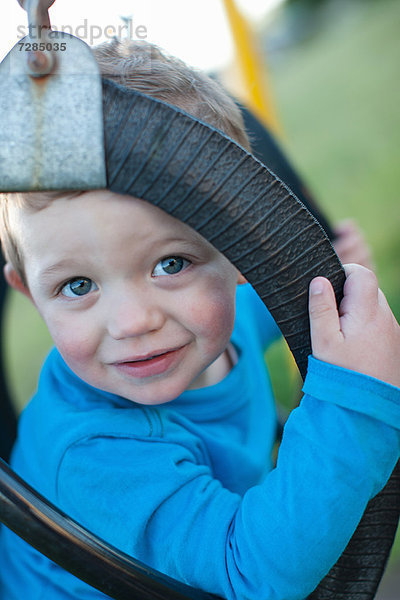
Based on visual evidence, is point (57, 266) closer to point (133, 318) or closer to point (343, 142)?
point (133, 318)

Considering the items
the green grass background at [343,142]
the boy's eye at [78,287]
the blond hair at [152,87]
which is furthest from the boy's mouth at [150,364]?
the green grass background at [343,142]

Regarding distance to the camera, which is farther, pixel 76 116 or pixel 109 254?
pixel 109 254

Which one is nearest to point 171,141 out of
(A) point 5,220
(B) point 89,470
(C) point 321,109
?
(A) point 5,220

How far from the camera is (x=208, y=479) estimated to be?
3.06 ft

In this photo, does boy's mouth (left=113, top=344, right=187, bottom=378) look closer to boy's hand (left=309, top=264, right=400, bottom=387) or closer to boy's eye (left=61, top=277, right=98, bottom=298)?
boy's eye (left=61, top=277, right=98, bottom=298)

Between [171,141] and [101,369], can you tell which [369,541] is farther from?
[171,141]

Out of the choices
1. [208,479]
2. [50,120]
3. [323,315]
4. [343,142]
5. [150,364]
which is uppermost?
[343,142]

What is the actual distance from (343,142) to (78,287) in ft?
22.7

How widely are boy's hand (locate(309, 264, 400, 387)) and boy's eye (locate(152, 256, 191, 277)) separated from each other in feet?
0.70

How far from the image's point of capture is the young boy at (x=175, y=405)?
2.59 feet

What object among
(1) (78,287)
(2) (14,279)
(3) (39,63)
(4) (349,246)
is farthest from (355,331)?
(4) (349,246)

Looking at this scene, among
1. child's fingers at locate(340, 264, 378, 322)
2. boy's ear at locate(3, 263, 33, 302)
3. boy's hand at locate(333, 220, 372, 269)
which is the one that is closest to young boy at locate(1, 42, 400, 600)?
child's fingers at locate(340, 264, 378, 322)

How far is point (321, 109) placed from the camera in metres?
9.25

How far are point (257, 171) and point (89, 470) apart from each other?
517 millimetres
